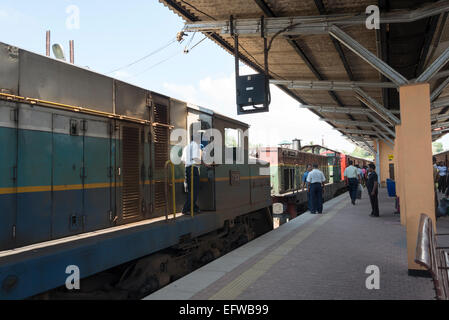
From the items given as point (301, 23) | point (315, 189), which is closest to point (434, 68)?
point (301, 23)

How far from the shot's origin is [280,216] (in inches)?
494

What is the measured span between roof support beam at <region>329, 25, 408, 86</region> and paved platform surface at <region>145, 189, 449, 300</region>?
271 centimetres

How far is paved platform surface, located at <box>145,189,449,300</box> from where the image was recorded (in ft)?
12.6

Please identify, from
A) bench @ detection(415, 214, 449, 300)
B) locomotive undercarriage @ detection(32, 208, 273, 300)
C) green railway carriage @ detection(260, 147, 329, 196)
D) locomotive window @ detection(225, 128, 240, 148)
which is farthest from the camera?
green railway carriage @ detection(260, 147, 329, 196)

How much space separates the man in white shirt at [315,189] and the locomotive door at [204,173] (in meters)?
6.39

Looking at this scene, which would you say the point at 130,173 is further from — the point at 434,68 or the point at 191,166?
the point at 434,68

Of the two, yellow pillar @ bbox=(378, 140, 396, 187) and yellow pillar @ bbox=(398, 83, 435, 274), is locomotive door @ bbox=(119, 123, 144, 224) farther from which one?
yellow pillar @ bbox=(378, 140, 396, 187)

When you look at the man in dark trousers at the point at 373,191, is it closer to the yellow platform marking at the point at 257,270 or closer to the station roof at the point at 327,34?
the station roof at the point at 327,34

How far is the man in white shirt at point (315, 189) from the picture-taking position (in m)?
11.5

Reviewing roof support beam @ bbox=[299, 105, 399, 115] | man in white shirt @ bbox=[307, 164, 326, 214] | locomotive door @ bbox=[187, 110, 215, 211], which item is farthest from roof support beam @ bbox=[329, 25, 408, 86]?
roof support beam @ bbox=[299, 105, 399, 115]

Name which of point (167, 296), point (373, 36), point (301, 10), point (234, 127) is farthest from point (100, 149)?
point (373, 36)

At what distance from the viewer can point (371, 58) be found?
5.41 meters
